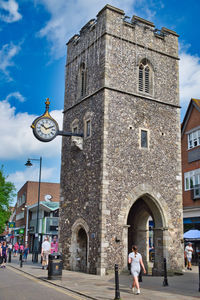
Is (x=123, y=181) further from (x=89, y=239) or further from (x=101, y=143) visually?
(x=89, y=239)

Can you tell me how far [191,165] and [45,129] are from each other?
14190 mm

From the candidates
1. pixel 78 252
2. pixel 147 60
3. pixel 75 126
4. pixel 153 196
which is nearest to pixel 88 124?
pixel 75 126

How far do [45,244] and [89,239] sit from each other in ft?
9.72

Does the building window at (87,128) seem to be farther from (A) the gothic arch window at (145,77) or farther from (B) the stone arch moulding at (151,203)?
(B) the stone arch moulding at (151,203)

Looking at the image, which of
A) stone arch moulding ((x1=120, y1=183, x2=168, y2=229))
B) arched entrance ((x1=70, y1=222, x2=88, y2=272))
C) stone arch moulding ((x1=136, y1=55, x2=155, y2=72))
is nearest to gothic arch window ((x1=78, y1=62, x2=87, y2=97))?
stone arch moulding ((x1=136, y1=55, x2=155, y2=72))

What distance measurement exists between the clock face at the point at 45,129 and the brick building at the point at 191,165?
13.3 m

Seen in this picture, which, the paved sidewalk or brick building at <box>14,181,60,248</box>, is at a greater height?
brick building at <box>14,181,60,248</box>

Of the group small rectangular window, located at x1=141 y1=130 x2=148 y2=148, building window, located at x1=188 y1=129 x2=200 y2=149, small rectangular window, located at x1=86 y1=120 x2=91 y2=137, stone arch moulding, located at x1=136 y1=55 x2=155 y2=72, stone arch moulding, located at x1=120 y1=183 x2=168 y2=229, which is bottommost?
stone arch moulding, located at x1=120 y1=183 x2=168 y2=229

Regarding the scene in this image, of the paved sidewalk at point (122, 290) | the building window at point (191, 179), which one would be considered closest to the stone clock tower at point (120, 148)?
the paved sidewalk at point (122, 290)

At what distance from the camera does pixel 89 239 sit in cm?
1714

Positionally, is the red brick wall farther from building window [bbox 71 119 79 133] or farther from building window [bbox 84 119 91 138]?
building window [bbox 84 119 91 138]

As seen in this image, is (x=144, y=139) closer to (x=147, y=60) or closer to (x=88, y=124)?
(x=88, y=124)

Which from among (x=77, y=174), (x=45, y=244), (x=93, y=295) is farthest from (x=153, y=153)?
(x=93, y=295)

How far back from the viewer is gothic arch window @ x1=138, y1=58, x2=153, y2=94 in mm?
19856
